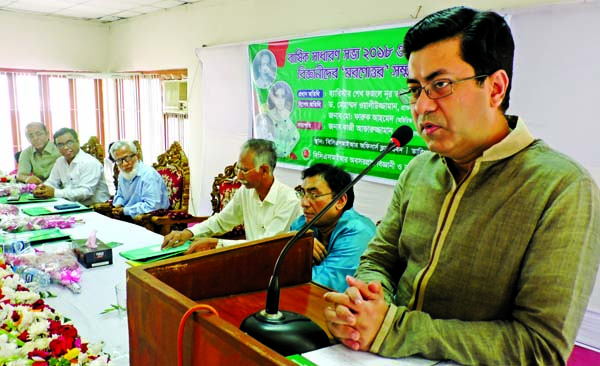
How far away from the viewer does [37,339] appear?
3.79ft

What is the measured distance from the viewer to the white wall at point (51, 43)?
238 inches

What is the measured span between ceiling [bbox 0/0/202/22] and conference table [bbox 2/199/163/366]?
11.8 feet

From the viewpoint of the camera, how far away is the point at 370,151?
3594 millimetres

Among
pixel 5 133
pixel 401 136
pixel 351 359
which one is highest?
pixel 401 136

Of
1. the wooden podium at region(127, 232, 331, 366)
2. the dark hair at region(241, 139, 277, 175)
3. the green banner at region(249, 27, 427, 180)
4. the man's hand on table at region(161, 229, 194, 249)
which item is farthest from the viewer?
the green banner at region(249, 27, 427, 180)

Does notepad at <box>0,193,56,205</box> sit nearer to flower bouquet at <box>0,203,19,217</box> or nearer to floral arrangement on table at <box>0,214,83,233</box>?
flower bouquet at <box>0,203,19,217</box>

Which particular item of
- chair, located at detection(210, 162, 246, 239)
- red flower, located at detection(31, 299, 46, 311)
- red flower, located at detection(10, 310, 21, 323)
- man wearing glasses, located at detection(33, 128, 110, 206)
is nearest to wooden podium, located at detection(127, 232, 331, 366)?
red flower, located at detection(10, 310, 21, 323)

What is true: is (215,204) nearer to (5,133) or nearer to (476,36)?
(476,36)

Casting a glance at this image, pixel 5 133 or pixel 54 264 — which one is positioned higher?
pixel 5 133

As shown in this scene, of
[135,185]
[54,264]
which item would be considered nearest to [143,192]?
[135,185]

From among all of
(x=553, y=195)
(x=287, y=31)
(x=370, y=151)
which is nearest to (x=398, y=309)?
(x=553, y=195)

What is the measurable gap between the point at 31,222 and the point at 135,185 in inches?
51.3

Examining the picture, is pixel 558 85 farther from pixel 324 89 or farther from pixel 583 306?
pixel 583 306

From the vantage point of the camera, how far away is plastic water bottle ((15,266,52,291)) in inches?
74.8
